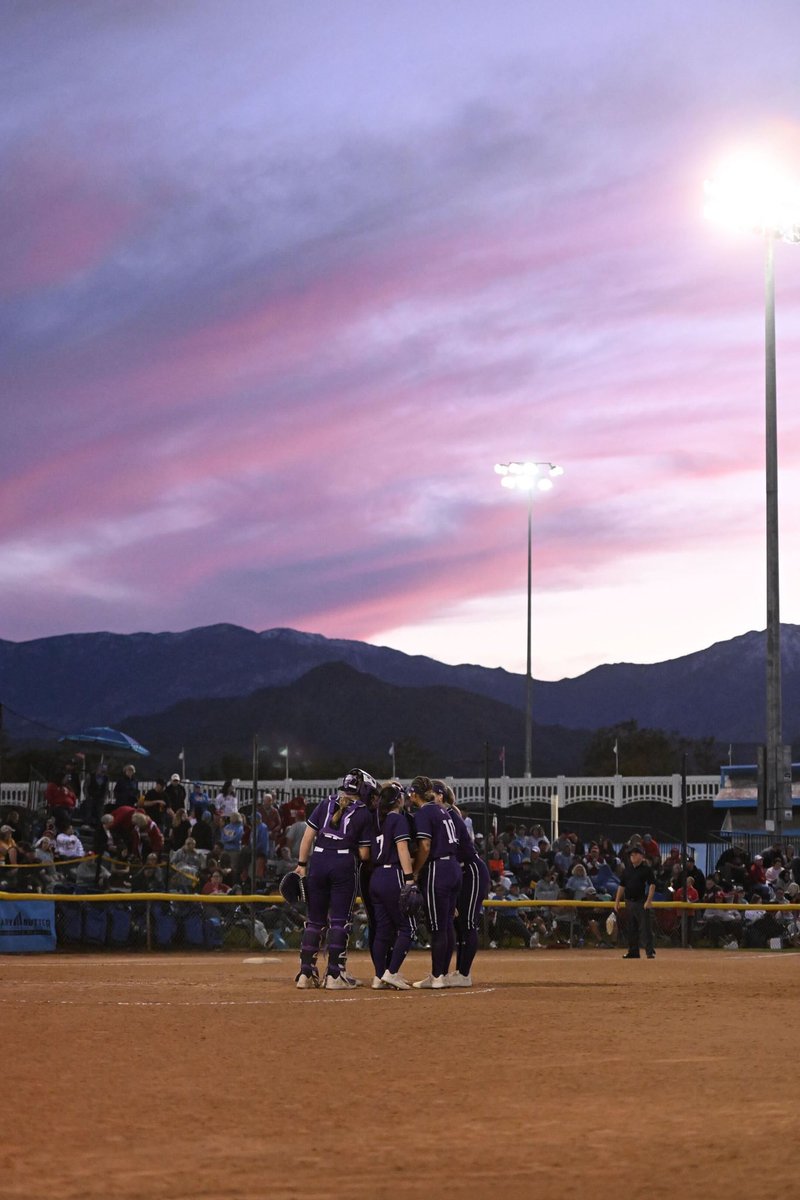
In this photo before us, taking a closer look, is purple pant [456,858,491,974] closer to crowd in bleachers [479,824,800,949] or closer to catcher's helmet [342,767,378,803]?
catcher's helmet [342,767,378,803]

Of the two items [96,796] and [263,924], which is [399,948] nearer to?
[263,924]

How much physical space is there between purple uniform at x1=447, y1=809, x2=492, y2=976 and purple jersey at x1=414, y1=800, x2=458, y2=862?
165 mm

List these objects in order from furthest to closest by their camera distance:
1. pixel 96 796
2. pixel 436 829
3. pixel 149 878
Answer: pixel 96 796 → pixel 149 878 → pixel 436 829

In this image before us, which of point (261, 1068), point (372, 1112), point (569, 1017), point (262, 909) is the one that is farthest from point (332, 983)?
point (262, 909)

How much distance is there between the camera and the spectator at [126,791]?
29516 millimetres

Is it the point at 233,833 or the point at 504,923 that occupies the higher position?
the point at 233,833

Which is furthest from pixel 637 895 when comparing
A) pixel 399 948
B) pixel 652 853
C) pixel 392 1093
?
pixel 392 1093

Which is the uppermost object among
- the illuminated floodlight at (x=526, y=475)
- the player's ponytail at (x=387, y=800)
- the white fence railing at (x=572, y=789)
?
the illuminated floodlight at (x=526, y=475)

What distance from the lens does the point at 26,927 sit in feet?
83.4

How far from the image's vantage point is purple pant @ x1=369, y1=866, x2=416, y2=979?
15844 mm

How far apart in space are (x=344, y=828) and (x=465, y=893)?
1.78 metres

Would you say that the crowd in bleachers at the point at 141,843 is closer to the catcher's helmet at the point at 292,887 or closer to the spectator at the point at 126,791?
the spectator at the point at 126,791

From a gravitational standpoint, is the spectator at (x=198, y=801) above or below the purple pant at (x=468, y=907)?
above

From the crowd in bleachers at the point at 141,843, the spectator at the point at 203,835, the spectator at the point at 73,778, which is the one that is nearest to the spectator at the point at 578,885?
the crowd in bleachers at the point at 141,843
